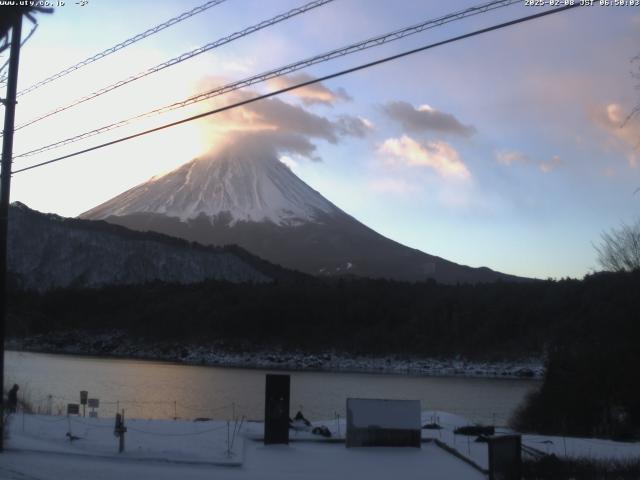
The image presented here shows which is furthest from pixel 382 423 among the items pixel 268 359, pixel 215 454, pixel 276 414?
pixel 268 359

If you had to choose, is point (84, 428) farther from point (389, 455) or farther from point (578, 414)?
point (578, 414)

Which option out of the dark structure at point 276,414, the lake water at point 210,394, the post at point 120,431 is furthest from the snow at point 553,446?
the lake water at point 210,394

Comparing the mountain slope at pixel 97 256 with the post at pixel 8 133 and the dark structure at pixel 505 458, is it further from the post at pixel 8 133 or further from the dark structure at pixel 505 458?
the dark structure at pixel 505 458

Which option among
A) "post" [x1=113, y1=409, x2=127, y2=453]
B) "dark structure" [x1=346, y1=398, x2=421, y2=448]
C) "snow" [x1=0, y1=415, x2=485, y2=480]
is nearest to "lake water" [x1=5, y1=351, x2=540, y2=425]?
"snow" [x1=0, y1=415, x2=485, y2=480]

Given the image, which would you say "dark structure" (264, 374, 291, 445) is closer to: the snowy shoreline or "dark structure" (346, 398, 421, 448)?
"dark structure" (346, 398, 421, 448)

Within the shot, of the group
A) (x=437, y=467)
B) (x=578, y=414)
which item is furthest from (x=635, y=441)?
(x=437, y=467)

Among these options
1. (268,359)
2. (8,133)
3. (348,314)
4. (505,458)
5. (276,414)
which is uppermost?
(348,314)

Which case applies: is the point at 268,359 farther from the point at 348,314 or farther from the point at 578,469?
the point at 578,469
